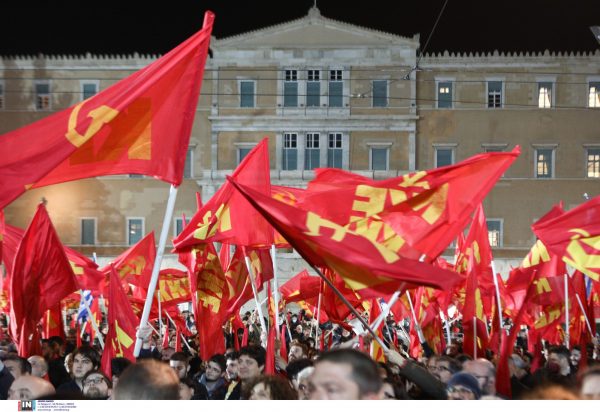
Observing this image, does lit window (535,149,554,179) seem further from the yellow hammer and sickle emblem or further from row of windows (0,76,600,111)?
the yellow hammer and sickle emblem

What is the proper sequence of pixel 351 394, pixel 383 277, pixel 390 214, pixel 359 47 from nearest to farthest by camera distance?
pixel 351 394, pixel 383 277, pixel 390 214, pixel 359 47

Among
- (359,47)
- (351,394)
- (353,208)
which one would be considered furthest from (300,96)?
(351,394)

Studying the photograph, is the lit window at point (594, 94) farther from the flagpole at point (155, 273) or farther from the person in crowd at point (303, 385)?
the person in crowd at point (303, 385)

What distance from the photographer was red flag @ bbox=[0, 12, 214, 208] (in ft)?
20.2

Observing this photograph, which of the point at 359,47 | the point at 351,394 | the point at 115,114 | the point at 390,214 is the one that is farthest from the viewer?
the point at 359,47

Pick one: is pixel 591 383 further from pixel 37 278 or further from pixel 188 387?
pixel 37 278

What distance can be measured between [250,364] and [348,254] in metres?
1.42

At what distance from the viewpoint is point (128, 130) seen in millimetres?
6660

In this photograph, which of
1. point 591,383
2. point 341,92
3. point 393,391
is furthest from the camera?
point 341,92

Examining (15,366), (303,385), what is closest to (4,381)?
(15,366)

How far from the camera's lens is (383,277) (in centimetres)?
570

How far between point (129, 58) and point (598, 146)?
1767cm

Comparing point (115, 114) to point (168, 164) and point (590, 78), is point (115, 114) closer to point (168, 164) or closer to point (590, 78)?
point (168, 164)

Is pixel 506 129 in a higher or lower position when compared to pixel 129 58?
lower
